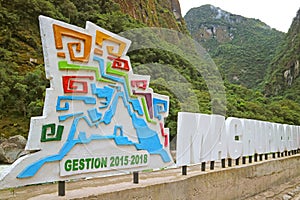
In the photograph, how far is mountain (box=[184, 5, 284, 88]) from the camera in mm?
62000

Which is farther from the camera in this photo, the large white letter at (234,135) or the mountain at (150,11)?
the mountain at (150,11)

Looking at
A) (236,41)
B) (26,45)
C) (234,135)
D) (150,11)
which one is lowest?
(234,135)

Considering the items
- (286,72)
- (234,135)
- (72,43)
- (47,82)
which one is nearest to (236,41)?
(286,72)

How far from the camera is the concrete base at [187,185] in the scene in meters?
4.51

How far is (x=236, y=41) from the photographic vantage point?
3280 inches

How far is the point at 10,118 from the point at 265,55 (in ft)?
195

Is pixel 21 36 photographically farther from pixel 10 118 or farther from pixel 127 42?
pixel 127 42

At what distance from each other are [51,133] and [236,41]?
82.5 meters

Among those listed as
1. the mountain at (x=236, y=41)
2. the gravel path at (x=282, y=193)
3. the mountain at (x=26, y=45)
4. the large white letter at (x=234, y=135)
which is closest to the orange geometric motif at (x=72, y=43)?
the large white letter at (x=234, y=135)

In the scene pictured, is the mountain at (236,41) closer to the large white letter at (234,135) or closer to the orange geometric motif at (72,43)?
the large white letter at (234,135)

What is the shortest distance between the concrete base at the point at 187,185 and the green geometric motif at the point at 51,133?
61 centimetres

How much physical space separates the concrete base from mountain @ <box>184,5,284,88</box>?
4546cm

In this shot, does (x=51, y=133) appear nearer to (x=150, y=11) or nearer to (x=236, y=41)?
(x=150, y=11)

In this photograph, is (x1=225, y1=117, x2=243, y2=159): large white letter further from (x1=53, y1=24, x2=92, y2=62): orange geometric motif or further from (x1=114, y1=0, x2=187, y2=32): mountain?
(x1=114, y1=0, x2=187, y2=32): mountain
